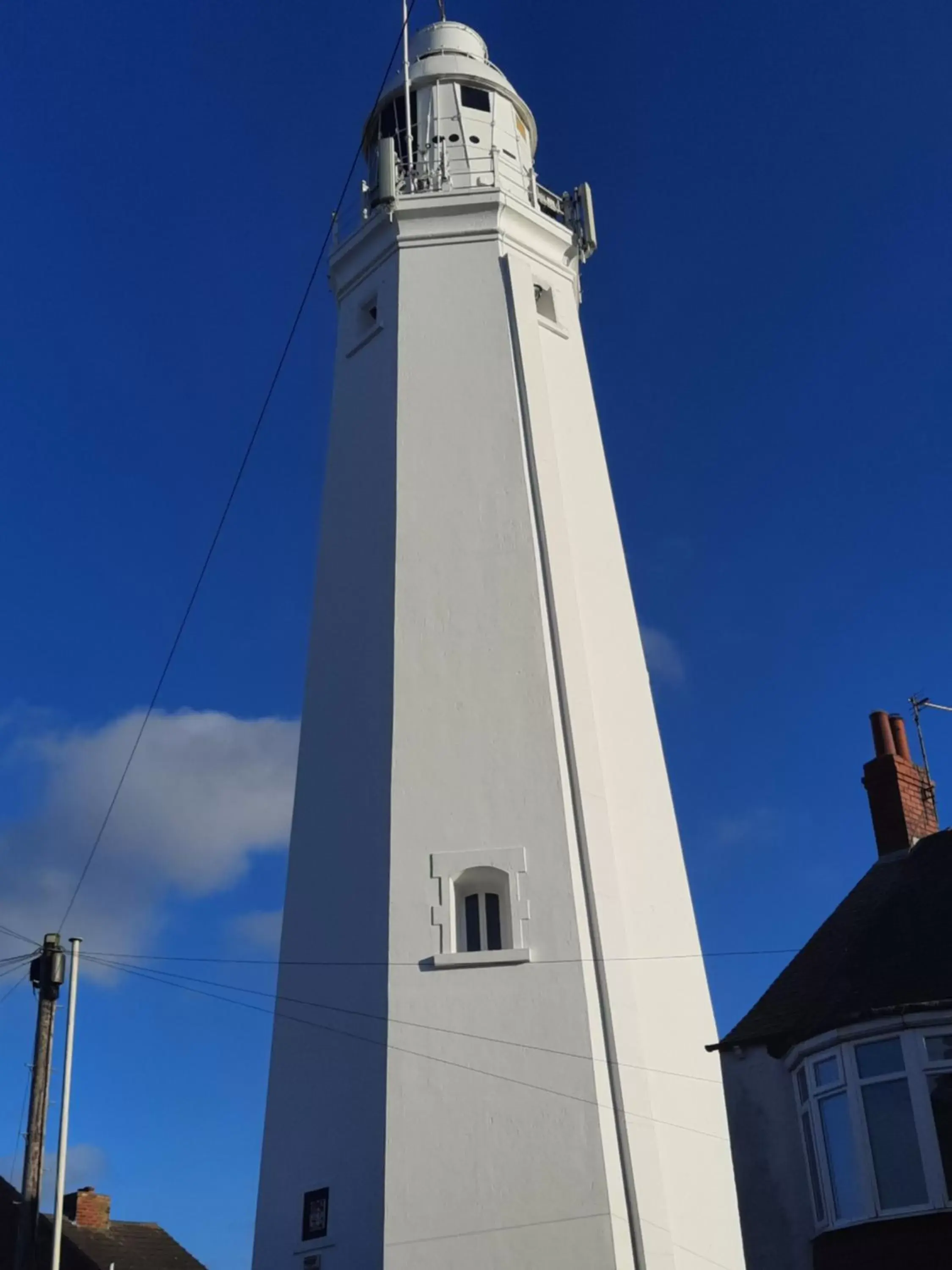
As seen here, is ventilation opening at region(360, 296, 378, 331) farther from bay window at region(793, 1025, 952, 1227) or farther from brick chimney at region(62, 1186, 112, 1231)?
brick chimney at region(62, 1186, 112, 1231)

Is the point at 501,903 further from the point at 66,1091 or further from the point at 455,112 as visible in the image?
the point at 455,112

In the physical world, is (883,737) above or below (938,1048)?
above

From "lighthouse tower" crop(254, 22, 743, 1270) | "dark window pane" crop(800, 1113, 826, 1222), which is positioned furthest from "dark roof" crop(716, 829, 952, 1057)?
"lighthouse tower" crop(254, 22, 743, 1270)

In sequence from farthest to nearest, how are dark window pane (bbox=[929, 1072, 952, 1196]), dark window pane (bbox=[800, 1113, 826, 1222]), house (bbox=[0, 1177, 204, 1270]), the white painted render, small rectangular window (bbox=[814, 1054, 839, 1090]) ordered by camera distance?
house (bbox=[0, 1177, 204, 1270]) → the white painted render → small rectangular window (bbox=[814, 1054, 839, 1090]) → dark window pane (bbox=[800, 1113, 826, 1222]) → dark window pane (bbox=[929, 1072, 952, 1196])

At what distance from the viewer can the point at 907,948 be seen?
47.6 ft

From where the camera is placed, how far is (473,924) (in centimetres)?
1662

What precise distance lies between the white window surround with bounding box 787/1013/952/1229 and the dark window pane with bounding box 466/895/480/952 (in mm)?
4280

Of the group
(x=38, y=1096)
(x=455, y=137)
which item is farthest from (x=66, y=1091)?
(x=455, y=137)

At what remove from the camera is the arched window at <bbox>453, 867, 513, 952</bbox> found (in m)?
16.3

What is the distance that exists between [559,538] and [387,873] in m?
5.53

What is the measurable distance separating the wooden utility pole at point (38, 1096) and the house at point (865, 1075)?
7.95 metres

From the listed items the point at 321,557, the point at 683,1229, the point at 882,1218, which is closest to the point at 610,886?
the point at 683,1229

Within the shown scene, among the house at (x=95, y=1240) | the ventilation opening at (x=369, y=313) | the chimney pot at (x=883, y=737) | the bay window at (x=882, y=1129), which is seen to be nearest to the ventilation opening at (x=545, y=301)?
the ventilation opening at (x=369, y=313)

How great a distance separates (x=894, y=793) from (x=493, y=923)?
5259 mm
